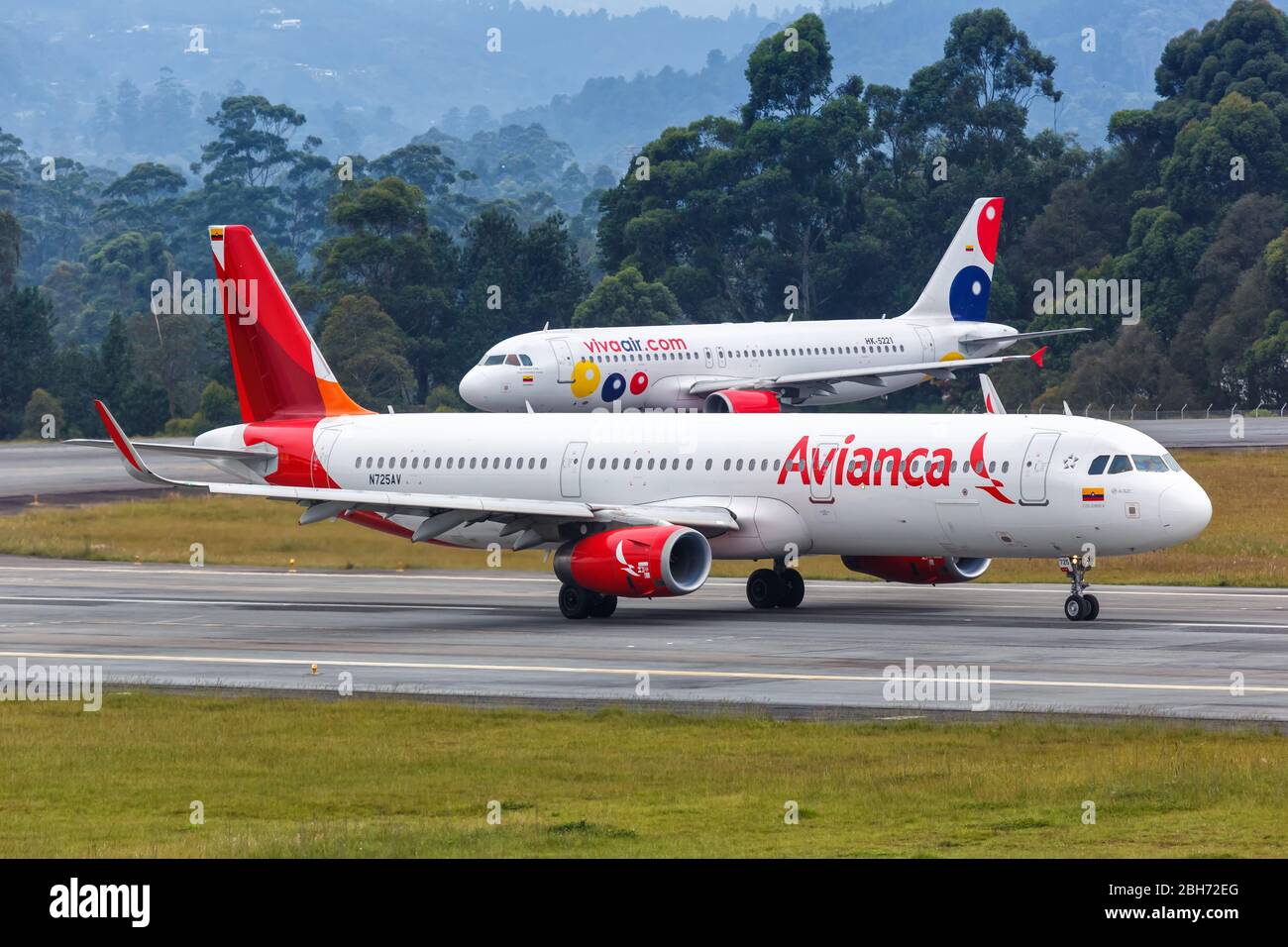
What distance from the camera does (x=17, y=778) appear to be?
2414 centimetres

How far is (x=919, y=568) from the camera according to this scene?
147ft

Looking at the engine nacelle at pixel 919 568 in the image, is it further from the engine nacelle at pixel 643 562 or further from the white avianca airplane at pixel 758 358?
the white avianca airplane at pixel 758 358

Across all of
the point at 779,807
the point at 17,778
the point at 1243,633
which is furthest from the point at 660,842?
the point at 1243,633

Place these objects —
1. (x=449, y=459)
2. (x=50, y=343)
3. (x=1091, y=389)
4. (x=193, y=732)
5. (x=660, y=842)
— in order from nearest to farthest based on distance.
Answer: (x=660, y=842) → (x=193, y=732) → (x=449, y=459) → (x=1091, y=389) → (x=50, y=343)

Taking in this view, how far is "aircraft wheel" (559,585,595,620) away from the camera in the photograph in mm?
43656

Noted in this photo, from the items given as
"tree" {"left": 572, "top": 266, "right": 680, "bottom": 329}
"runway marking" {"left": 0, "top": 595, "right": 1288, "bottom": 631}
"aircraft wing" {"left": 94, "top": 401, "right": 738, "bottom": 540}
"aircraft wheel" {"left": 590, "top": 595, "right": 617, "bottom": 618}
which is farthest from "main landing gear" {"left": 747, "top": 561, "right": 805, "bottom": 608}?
"tree" {"left": 572, "top": 266, "right": 680, "bottom": 329}

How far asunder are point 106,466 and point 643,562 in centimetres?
5987

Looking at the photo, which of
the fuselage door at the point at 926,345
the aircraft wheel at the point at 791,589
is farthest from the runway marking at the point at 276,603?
the fuselage door at the point at 926,345

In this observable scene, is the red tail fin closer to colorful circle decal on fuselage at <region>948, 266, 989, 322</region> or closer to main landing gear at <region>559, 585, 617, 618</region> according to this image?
main landing gear at <region>559, 585, 617, 618</region>

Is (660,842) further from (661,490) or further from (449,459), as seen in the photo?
(449,459)

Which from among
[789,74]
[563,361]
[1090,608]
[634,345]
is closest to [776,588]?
[1090,608]

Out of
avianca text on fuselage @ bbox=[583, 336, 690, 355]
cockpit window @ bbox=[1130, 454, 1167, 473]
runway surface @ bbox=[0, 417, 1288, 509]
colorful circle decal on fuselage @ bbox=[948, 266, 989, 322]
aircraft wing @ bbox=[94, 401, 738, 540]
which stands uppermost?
colorful circle decal on fuselage @ bbox=[948, 266, 989, 322]

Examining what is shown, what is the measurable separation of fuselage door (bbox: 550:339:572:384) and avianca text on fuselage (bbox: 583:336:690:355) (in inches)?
38.8
